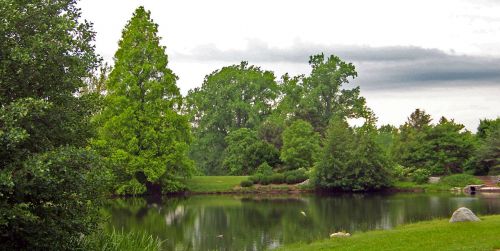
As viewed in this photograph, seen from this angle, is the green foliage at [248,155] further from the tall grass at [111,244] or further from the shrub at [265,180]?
the tall grass at [111,244]

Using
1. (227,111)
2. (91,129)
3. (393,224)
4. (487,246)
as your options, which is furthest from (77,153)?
(227,111)

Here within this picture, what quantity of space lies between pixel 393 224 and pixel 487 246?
10.3 meters

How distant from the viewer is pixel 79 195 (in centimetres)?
1138

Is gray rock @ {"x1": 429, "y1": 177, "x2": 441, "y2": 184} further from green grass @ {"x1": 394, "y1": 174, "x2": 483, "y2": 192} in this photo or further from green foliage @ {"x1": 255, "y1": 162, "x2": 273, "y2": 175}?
green foliage @ {"x1": 255, "y1": 162, "x2": 273, "y2": 175}

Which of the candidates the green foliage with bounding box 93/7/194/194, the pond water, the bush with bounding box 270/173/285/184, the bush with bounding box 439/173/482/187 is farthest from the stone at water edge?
the bush with bounding box 270/173/285/184

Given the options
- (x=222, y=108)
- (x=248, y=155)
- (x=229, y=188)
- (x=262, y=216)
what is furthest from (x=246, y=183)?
(x=222, y=108)

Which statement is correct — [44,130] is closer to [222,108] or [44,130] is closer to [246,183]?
[246,183]

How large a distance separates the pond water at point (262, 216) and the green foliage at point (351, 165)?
5.27m

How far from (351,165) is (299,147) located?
8263mm

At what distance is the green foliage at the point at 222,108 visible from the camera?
6644cm

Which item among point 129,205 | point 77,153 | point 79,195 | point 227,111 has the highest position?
point 227,111

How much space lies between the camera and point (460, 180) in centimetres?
4572

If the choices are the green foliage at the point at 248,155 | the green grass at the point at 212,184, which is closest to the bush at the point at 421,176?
the green foliage at the point at 248,155

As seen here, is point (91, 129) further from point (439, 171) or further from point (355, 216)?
point (439, 171)
